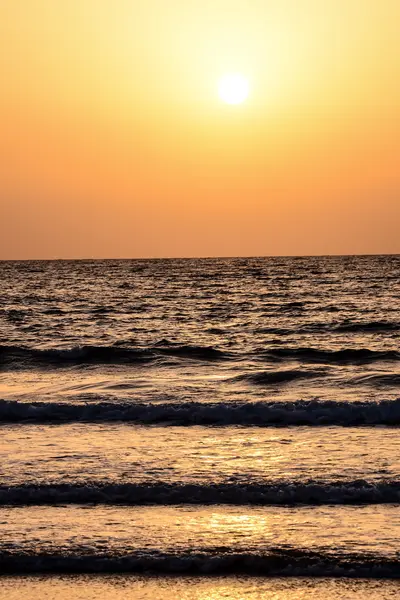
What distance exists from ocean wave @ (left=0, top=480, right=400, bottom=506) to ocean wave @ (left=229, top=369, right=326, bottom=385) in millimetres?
12084

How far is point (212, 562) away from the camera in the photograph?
29.7 feet

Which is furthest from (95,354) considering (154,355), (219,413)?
(219,413)

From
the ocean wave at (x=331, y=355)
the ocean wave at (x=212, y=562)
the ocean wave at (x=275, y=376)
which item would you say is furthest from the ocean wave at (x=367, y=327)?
the ocean wave at (x=212, y=562)

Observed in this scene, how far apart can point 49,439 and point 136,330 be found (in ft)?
89.8

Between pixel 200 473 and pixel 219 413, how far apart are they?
569cm

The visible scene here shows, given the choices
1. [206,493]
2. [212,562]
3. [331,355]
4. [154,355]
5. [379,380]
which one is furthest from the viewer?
[154,355]

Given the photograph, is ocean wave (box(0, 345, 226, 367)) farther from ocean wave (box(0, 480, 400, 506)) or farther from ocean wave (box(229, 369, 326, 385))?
ocean wave (box(0, 480, 400, 506))

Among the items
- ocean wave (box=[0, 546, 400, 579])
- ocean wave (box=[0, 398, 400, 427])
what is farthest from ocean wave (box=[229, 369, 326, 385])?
ocean wave (box=[0, 546, 400, 579])

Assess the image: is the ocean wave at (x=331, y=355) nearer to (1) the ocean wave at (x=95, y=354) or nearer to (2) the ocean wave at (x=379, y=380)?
(1) the ocean wave at (x=95, y=354)

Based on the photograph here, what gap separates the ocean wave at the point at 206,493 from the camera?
36.9ft

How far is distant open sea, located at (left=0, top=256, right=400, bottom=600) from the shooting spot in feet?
29.2

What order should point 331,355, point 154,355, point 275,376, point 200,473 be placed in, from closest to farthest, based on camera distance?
point 200,473, point 275,376, point 331,355, point 154,355

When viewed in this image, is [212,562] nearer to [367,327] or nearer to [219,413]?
[219,413]

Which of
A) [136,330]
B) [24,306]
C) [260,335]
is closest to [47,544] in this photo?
[260,335]
